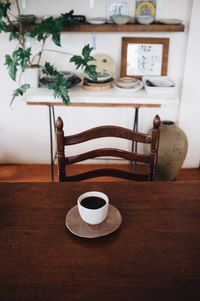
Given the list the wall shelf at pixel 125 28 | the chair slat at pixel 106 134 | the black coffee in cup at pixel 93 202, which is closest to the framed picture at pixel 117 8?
the wall shelf at pixel 125 28

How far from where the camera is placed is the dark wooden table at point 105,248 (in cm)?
88

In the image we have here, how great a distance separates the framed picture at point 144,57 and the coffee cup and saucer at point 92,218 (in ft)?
6.40

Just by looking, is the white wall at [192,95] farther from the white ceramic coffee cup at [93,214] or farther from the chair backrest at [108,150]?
the white ceramic coffee cup at [93,214]

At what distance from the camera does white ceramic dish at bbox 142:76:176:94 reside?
259 cm

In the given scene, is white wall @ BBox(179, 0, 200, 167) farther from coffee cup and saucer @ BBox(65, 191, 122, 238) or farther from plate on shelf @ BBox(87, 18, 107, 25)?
coffee cup and saucer @ BBox(65, 191, 122, 238)

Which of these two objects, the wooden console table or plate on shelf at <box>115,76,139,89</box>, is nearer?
the wooden console table

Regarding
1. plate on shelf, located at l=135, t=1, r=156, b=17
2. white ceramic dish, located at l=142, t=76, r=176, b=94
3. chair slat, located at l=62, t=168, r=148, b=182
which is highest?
plate on shelf, located at l=135, t=1, r=156, b=17

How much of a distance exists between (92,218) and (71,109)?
6.77 ft

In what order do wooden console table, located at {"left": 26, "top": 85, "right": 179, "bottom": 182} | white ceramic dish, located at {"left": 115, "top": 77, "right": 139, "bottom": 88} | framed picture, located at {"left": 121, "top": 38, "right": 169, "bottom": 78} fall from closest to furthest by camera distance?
wooden console table, located at {"left": 26, "top": 85, "right": 179, "bottom": 182}
white ceramic dish, located at {"left": 115, "top": 77, "right": 139, "bottom": 88}
framed picture, located at {"left": 121, "top": 38, "right": 169, "bottom": 78}

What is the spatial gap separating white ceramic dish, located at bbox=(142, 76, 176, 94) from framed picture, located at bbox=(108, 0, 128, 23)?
564 mm

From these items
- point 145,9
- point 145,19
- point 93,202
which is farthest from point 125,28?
point 93,202

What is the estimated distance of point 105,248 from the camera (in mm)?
1025

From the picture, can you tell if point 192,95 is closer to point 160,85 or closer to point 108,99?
point 160,85

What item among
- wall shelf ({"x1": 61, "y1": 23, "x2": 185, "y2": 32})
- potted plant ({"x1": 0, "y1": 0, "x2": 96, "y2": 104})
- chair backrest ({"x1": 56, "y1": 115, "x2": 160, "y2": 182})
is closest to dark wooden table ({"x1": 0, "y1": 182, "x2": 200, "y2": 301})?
chair backrest ({"x1": 56, "y1": 115, "x2": 160, "y2": 182})
